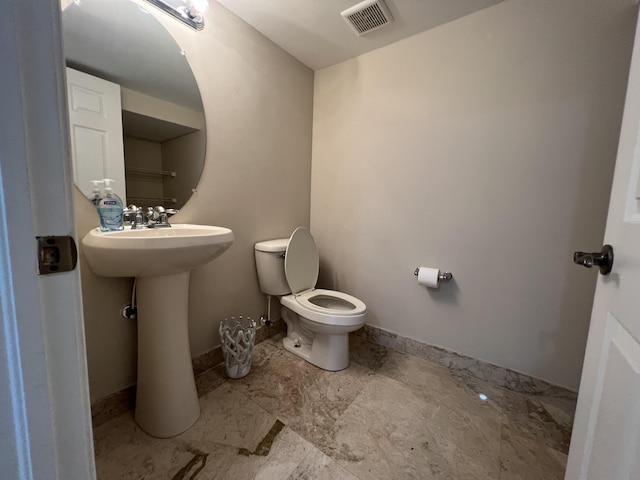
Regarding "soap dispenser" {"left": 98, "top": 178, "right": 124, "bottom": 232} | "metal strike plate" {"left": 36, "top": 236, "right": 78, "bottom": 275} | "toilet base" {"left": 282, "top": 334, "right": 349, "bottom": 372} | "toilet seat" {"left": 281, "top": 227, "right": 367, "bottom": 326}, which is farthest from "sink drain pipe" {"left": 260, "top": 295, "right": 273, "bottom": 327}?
"metal strike plate" {"left": 36, "top": 236, "right": 78, "bottom": 275}

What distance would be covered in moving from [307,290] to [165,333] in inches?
35.8

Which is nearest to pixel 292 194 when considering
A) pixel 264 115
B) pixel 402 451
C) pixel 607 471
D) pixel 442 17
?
pixel 264 115

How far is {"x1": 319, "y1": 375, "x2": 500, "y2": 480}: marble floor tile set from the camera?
100 centimetres

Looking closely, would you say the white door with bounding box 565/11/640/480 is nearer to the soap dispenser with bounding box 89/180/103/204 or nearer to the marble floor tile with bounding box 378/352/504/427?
the marble floor tile with bounding box 378/352/504/427

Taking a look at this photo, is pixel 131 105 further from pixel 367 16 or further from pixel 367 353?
pixel 367 353

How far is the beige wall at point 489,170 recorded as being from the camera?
1189mm

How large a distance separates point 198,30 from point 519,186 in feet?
5.98

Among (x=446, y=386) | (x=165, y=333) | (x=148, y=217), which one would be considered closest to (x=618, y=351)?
(x=446, y=386)

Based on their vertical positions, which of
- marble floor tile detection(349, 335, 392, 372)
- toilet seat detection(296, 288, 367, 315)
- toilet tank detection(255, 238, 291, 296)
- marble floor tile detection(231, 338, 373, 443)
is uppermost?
toilet tank detection(255, 238, 291, 296)

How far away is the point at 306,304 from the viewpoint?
1.57m

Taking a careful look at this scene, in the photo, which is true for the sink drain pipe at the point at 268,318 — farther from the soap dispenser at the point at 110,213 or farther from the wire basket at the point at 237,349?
the soap dispenser at the point at 110,213

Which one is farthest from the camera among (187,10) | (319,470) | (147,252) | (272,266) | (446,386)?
(272,266)

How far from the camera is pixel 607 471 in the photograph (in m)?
0.47

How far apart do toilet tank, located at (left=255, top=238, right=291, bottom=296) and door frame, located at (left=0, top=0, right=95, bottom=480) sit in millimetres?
1298
